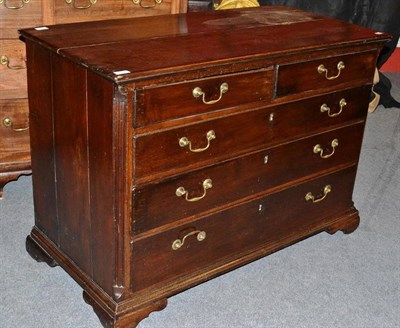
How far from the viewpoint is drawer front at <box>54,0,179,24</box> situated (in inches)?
106

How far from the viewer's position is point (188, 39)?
2.23 meters

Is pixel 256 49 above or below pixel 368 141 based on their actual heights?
above

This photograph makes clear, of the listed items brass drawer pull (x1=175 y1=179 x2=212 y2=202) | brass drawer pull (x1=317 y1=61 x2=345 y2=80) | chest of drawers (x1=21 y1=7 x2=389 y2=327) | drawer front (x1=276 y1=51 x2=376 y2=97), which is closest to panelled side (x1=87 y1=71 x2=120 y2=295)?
chest of drawers (x1=21 y1=7 x2=389 y2=327)

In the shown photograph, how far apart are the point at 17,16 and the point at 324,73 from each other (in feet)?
3.84

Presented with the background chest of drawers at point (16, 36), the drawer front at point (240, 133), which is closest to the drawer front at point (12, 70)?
the background chest of drawers at point (16, 36)

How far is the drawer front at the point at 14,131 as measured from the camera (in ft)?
9.18

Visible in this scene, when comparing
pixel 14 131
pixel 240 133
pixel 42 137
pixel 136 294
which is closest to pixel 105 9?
pixel 14 131

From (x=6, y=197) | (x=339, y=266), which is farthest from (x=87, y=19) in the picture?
(x=339, y=266)

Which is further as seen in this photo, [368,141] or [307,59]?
[368,141]

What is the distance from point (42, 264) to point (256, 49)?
1097mm

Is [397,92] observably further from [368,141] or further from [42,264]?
[42,264]

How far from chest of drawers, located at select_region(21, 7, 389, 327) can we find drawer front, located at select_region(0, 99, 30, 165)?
0.49 m

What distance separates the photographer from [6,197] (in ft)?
9.77

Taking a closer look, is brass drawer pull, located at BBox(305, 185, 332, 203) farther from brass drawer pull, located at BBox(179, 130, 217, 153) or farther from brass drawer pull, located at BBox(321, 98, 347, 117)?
brass drawer pull, located at BBox(179, 130, 217, 153)
